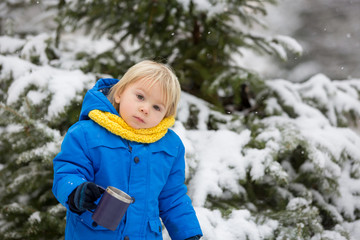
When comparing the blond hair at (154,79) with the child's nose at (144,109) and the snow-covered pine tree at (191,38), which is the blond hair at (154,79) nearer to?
the child's nose at (144,109)

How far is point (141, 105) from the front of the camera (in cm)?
156

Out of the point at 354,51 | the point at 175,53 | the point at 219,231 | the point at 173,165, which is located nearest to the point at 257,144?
the point at 219,231

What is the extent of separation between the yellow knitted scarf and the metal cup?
295 mm

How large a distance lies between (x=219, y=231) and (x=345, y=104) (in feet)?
7.44

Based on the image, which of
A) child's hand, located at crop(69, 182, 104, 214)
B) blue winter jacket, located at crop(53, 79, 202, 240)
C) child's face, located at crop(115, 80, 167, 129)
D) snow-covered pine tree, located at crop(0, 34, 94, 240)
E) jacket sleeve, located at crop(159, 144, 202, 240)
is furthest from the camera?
snow-covered pine tree, located at crop(0, 34, 94, 240)

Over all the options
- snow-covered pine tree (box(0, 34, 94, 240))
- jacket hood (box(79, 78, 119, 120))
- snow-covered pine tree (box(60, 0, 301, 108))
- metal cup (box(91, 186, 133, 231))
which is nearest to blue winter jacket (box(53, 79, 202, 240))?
jacket hood (box(79, 78, 119, 120))

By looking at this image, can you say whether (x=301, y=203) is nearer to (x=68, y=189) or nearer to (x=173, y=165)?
(x=173, y=165)

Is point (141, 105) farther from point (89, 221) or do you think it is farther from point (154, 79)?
point (89, 221)

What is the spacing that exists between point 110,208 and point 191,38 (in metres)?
2.88

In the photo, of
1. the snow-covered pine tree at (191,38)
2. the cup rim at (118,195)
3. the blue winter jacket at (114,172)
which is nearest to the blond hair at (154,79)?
the blue winter jacket at (114,172)

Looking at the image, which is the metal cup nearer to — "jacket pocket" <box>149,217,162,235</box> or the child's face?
"jacket pocket" <box>149,217,162,235</box>

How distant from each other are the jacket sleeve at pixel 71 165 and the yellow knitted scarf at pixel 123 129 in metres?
0.10

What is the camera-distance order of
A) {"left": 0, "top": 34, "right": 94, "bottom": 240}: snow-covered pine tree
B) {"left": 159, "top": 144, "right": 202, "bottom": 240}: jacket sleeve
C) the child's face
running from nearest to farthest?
the child's face → {"left": 159, "top": 144, "right": 202, "bottom": 240}: jacket sleeve → {"left": 0, "top": 34, "right": 94, "bottom": 240}: snow-covered pine tree

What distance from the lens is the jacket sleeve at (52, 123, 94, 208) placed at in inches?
53.9
